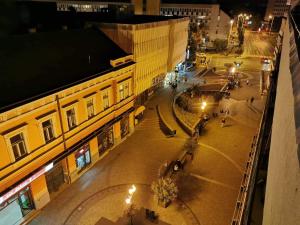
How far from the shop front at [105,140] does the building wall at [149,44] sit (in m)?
6.56

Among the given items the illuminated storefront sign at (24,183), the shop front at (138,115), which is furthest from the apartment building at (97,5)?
the illuminated storefront sign at (24,183)

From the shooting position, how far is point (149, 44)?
29812 mm

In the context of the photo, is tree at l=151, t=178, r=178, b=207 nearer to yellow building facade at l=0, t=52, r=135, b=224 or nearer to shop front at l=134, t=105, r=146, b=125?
yellow building facade at l=0, t=52, r=135, b=224

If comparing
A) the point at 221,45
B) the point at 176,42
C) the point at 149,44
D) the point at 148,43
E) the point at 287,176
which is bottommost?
the point at 221,45

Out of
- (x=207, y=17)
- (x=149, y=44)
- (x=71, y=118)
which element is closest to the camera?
(x=71, y=118)

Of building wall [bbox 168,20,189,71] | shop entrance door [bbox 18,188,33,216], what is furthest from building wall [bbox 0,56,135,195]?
building wall [bbox 168,20,189,71]

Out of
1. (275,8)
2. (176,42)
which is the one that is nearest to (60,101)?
(176,42)

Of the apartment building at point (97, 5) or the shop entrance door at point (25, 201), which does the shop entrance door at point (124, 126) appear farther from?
the apartment building at point (97, 5)

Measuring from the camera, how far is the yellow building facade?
1521 cm

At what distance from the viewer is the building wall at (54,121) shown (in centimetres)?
1487

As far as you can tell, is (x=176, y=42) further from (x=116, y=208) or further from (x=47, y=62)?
(x=116, y=208)

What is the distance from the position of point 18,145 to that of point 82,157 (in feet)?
22.4

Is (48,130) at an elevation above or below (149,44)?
below

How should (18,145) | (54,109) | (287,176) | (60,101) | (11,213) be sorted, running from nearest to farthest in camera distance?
1. (287,176)
2. (18,145)
3. (11,213)
4. (54,109)
5. (60,101)
